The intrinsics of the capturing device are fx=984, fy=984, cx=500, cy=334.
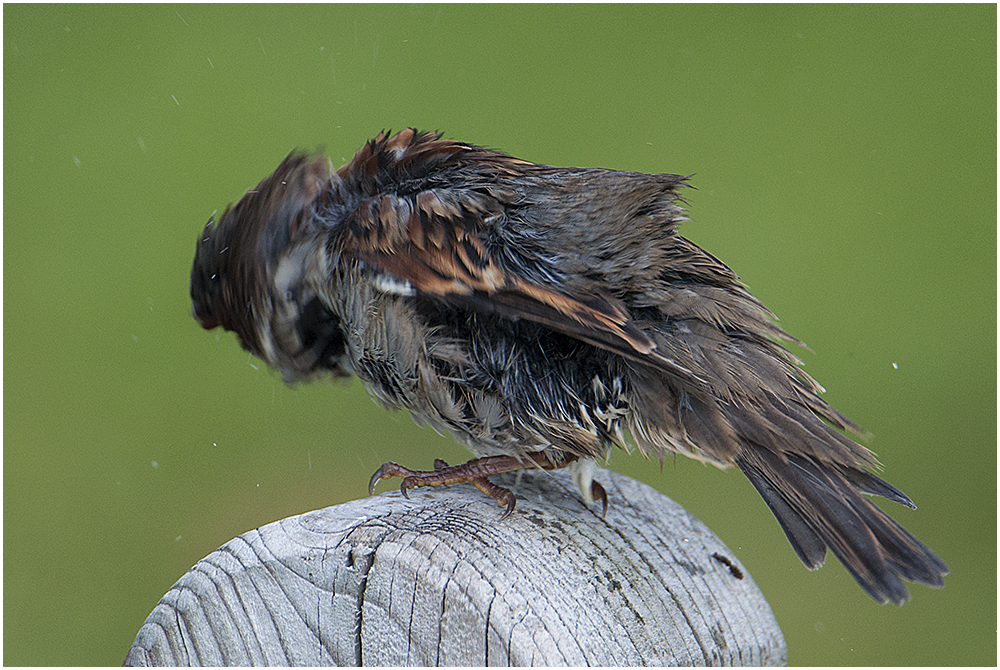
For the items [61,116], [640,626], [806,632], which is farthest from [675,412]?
[61,116]

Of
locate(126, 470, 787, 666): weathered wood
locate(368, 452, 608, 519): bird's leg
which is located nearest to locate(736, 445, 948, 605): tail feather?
locate(126, 470, 787, 666): weathered wood

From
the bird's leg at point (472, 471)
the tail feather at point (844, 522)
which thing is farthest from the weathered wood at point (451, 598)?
the bird's leg at point (472, 471)

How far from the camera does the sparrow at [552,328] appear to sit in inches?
85.1

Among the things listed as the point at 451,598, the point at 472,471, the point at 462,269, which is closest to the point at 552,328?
the point at 462,269

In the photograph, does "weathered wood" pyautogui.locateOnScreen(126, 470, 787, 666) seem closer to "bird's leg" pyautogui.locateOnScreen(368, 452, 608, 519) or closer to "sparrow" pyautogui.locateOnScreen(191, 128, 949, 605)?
"sparrow" pyautogui.locateOnScreen(191, 128, 949, 605)

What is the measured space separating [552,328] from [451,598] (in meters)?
0.72

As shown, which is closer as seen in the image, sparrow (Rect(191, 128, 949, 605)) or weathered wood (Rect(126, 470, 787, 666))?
weathered wood (Rect(126, 470, 787, 666))

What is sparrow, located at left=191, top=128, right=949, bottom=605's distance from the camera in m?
2.16

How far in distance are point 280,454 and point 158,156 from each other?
1557 millimetres

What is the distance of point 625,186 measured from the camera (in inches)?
95.3

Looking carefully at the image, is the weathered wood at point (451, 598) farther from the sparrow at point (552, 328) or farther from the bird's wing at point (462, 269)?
the bird's wing at point (462, 269)

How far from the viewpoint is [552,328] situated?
221 cm

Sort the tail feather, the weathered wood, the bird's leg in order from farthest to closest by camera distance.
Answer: the bird's leg < the tail feather < the weathered wood

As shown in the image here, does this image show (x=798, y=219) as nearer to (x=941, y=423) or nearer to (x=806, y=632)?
(x=941, y=423)
